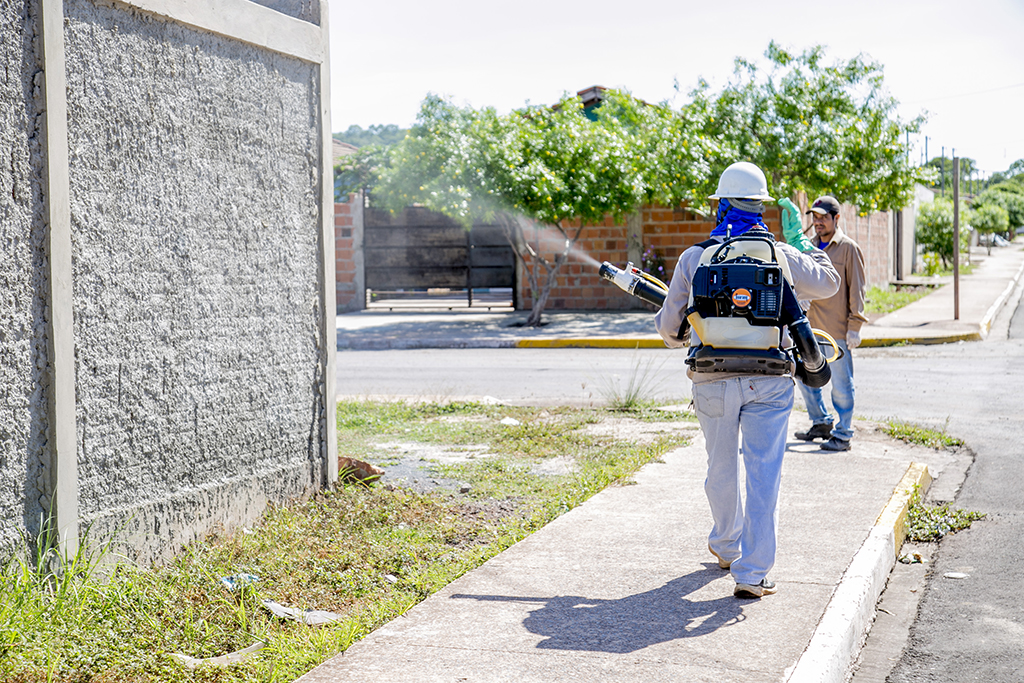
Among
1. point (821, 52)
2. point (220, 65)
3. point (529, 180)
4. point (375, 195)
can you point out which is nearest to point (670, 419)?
point (220, 65)

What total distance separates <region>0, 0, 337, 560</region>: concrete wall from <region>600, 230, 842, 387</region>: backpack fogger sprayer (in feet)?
8.00

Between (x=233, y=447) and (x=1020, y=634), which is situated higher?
(x=233, y=447)

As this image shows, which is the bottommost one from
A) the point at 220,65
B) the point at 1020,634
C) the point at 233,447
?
the point at 1020,634

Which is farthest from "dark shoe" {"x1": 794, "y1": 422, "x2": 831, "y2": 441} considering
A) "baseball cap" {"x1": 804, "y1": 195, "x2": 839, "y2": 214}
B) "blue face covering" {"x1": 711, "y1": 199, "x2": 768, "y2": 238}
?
"blue face covering" {"x1": 711, "y1": 199, "x2": 768, "y2": 238}

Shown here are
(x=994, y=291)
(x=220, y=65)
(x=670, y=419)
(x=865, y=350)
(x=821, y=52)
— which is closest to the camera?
(x=220, y=65)

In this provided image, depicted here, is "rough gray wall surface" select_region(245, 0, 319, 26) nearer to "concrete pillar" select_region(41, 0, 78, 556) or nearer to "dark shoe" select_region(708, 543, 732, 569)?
"concrete pillar" select_region(41, 0, 78, 556)

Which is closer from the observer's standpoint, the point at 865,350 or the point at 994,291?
the point at 865,350

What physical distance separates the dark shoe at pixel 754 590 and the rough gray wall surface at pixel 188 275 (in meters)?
2.63

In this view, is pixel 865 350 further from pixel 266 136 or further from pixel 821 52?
pixel 266 136

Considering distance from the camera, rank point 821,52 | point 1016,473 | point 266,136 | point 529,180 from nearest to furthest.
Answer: point 266,136 → point 1016,473 → point 529,180 → point 821,52

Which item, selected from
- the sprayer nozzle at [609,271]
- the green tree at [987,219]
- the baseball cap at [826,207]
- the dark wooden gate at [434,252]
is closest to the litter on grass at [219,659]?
the sprayer nozzle at [609,271]

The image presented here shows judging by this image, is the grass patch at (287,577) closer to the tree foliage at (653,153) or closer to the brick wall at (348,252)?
the tree foliage at (653,153)

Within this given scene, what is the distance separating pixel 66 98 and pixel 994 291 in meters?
27.9

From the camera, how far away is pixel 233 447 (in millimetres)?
5367
